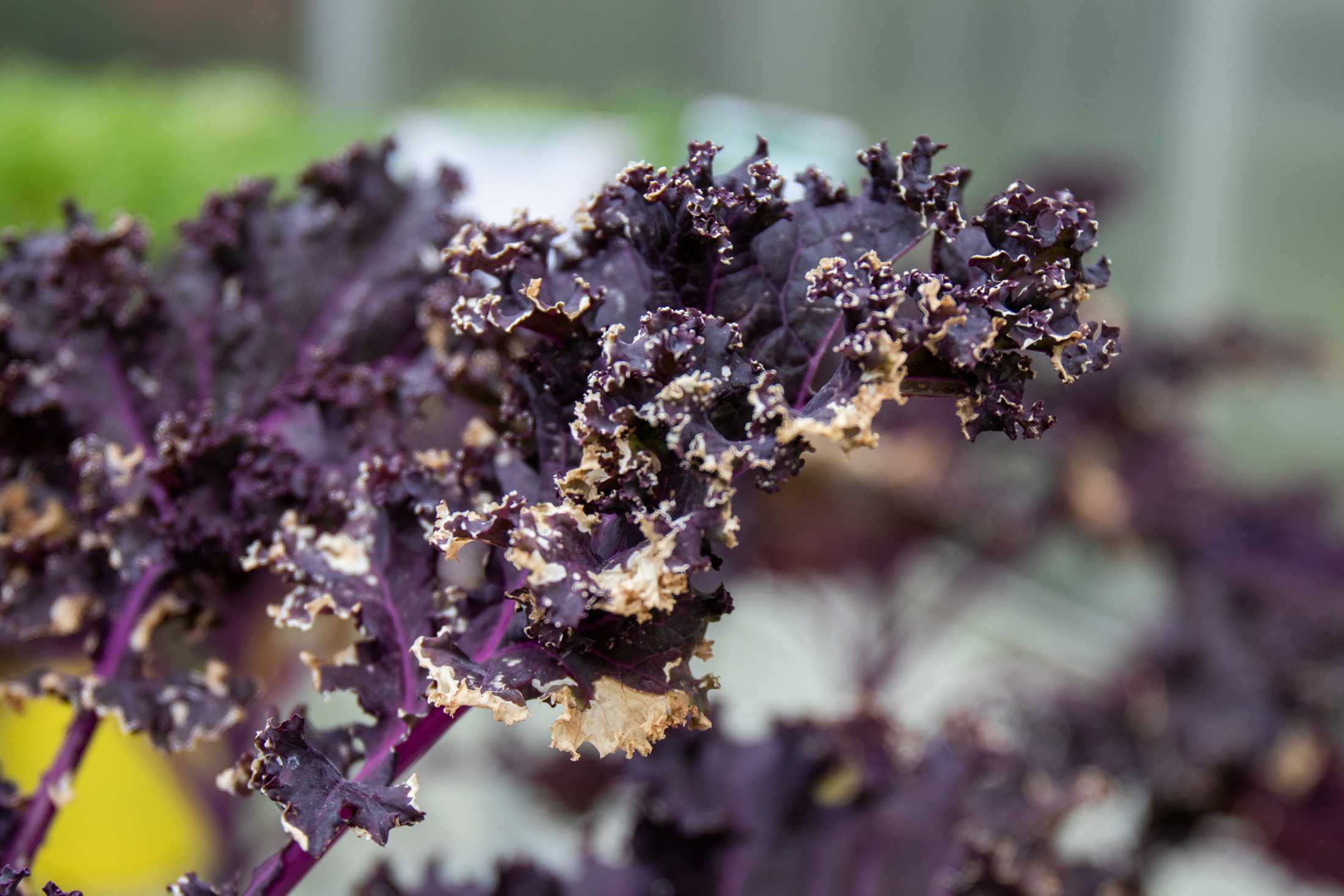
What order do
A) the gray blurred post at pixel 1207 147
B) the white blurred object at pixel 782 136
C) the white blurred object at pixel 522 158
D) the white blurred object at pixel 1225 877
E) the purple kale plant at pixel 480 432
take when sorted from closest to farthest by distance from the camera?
1. the purple kale plant at pixel 480 432
2. the white blurred object at pixel 782 136
3. the white blurred object at pixel 522 158
4. the white blurred object at pixel 1225 877
5. the gray blurred post at pixel 1207 147

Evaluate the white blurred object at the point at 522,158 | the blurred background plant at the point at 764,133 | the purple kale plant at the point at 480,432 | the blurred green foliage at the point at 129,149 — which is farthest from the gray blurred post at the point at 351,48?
the purple kale plant at the point at 480,432

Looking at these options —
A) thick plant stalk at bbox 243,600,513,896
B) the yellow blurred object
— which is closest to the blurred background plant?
the yellow blurred object

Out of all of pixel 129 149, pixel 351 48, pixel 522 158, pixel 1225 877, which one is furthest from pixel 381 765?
pixel 351 48

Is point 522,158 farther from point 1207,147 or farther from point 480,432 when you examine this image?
point 1207,147

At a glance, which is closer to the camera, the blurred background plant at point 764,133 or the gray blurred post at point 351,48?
the blurred background plant at point 764,133

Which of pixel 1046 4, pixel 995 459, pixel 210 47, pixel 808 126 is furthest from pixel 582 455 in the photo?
pixel 210 47

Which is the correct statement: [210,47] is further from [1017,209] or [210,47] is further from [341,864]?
[1017,209]

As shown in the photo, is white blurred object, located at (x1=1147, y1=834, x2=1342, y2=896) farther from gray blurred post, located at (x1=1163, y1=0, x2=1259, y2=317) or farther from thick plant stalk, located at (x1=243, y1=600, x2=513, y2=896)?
thick plant stalk, located at (x1=243, y1=600, x2=513, y2=896)

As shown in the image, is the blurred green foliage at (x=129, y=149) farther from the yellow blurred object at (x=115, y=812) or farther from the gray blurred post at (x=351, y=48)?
the gray blurred post at (x=351, y=48)
